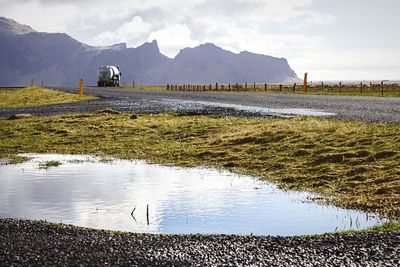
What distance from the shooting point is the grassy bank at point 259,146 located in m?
12.8

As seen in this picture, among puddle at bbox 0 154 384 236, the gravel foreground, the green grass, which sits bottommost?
puddle at bbox 0 154 384 236

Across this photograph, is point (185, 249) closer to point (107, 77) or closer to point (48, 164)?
point (48, 164)

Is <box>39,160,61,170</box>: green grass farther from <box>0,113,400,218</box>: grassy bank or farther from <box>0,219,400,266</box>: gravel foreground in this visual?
<box>0,219,400,266</box>: gravel foreground

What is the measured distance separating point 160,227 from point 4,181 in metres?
6.07

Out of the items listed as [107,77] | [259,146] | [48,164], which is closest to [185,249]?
[48,164]

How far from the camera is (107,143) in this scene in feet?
68.5

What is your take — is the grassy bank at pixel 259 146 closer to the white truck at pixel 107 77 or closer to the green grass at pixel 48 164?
the green grass at pixel 48 164

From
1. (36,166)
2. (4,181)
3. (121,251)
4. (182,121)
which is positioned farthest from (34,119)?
(121,251)

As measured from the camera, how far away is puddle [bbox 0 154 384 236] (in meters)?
9.66

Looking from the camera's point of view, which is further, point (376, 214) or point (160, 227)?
point (376, 214)

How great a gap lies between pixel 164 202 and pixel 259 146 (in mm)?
7012

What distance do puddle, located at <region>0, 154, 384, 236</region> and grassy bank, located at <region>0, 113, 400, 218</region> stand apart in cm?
95

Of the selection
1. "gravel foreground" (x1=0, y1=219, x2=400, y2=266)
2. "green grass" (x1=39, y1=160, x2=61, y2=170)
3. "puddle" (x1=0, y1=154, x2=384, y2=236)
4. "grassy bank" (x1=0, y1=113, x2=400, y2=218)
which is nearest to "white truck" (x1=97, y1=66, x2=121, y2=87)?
"grassy bank" (x1=0, y1=113, x2=400, y2=218)

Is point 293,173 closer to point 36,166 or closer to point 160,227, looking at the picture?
point 160,227
